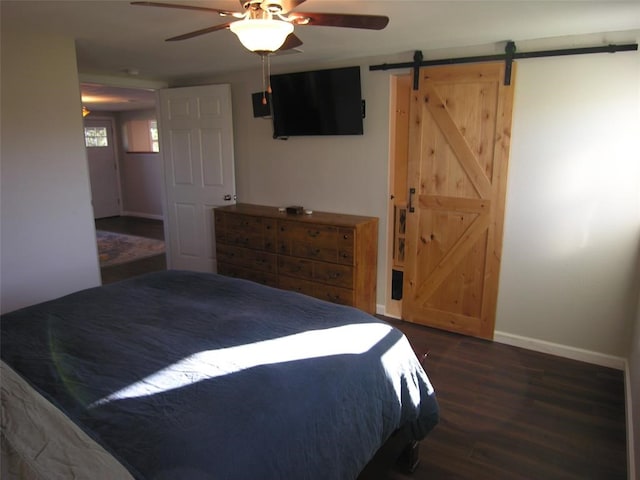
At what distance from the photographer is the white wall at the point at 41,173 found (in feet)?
9.66

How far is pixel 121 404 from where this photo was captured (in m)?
1.41

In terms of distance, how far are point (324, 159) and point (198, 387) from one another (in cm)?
289

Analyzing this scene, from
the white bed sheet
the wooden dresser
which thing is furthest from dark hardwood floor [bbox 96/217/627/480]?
the white bed sheet

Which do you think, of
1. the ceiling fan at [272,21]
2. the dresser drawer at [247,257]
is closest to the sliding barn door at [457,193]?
the dresser drawer at [247,257]

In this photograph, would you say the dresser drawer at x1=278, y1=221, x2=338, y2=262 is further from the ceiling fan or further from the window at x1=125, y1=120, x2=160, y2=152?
the window at x1=125, y1=120, x2=160, y2=152

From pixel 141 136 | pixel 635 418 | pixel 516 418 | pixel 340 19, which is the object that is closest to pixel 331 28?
pixel 340 19

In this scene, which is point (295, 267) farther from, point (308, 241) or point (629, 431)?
point (629, 431)

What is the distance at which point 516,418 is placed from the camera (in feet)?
8.20

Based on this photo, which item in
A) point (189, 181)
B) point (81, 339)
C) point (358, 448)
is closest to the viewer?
point (358, 448)

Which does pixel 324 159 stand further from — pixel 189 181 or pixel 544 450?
pixel 544 450

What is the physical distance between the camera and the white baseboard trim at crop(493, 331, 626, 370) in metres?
3.05

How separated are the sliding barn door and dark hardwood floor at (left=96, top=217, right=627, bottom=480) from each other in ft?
1.18

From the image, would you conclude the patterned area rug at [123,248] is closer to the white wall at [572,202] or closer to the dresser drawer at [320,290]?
the dresser drawer at [320,290]

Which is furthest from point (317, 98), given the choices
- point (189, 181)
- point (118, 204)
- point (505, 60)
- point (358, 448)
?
point (118, 204)
